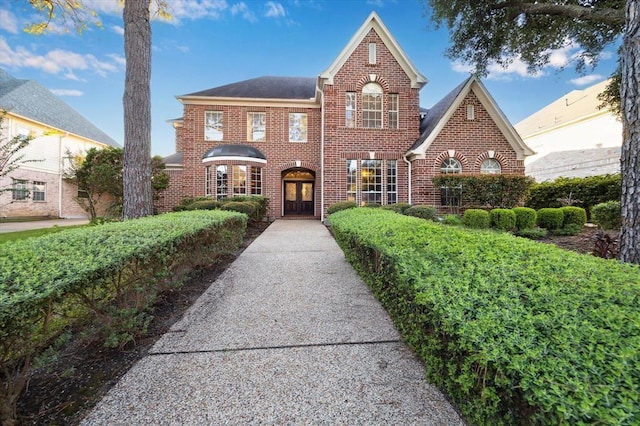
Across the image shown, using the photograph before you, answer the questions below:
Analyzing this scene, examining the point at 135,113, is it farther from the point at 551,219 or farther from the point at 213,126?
the point at 551,219

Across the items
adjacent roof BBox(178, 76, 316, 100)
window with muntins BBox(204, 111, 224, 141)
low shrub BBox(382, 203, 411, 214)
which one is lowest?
low shrub BBox(382, 203, 411, 214)

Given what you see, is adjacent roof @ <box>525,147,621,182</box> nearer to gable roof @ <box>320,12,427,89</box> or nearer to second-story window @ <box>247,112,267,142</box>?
gable roof @ <box>320,12,427,89</box>

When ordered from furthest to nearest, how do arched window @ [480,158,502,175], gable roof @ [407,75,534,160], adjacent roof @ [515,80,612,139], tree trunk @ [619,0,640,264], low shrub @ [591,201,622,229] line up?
adjacent roof @ [515,80,612,139] → arched window @ [480,158,502,175] → gable roof @ [407,75,534,160] → low shrub @ [591,201,622,229] → tree trunk @ [619,0,640,264]

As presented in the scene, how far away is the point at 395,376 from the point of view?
2.12m

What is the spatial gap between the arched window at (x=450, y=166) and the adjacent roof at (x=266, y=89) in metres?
7.94

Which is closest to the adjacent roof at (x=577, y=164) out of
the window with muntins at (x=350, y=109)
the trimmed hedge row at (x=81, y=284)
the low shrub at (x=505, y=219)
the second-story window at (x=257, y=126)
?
the low shrub at (x=505, y=219)

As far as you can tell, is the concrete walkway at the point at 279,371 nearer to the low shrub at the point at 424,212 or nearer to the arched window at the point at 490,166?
the low shrub at the point at 424,212

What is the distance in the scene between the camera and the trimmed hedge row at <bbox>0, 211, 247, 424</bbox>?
1.59 metres

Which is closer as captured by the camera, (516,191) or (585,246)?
(585,246)

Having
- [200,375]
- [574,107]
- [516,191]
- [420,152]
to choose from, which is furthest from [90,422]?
[574,107]

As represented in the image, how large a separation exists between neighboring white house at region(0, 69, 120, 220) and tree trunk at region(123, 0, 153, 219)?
14.7 m

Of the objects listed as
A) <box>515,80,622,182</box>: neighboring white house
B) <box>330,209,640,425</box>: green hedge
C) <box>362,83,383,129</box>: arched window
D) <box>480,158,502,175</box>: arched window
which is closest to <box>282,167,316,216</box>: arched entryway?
<box>362,83,383,129</box>: arched window

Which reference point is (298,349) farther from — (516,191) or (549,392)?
(516,191)

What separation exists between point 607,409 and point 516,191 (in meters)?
12.2
